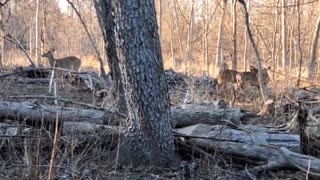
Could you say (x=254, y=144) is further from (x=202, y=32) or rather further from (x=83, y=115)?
(x=202, y=32)

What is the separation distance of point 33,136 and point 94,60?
24289mm

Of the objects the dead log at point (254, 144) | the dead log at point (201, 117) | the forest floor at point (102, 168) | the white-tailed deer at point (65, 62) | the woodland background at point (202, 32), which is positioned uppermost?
the woodland background at point (202, 32)

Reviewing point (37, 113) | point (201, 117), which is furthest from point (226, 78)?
point (37, 113)

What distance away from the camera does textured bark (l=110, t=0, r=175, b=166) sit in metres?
4.47

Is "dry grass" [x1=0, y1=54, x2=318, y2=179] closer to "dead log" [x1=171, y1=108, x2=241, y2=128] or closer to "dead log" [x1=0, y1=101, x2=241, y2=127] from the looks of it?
"dead log" [x1=0, y1=101, x2=241, y2=127]

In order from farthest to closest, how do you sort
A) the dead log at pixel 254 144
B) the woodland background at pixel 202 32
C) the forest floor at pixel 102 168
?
the woodland background at pixel 202 32, the dead log at pixel 254 144, the forest floor at pixel 102 168

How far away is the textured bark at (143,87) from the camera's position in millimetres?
4469

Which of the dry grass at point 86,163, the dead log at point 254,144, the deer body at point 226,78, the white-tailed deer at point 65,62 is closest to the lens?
the dry grass at point 86,163

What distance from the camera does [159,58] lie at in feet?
15.2

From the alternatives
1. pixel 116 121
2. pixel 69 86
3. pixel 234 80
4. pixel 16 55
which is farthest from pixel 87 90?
pixel 16 55

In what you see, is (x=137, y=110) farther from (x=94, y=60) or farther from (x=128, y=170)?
(x=94, y=60)

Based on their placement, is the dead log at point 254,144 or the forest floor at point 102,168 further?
the dead log at point 254,144

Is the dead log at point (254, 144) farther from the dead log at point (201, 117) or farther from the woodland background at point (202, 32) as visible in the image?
the woodland background at point (202, 32)

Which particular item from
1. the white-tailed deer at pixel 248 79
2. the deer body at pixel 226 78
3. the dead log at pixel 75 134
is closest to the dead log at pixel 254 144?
the dead log at pixel 75 134
